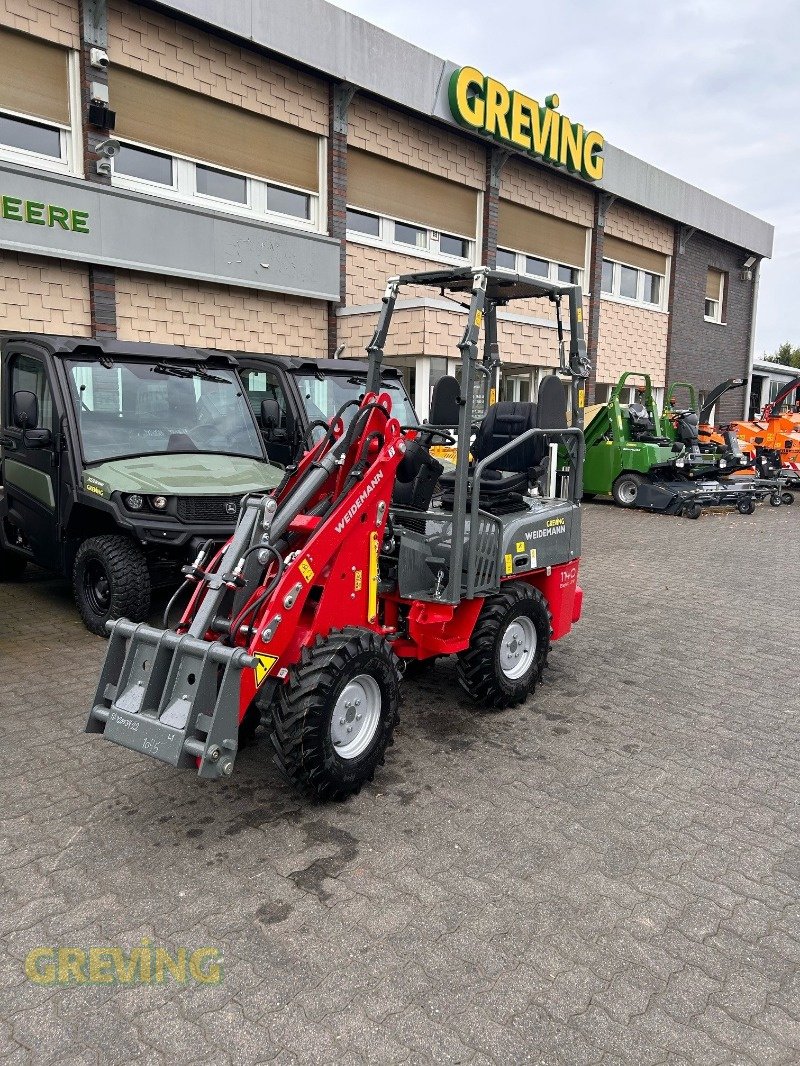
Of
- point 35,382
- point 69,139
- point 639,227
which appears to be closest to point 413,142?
point 69,139

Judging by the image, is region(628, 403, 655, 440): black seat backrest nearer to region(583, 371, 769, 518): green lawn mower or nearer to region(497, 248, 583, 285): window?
region(583, 371, 769, 518): green lawn mower

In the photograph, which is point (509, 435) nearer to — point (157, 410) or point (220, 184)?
point (157, 410)

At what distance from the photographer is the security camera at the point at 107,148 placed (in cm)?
1000

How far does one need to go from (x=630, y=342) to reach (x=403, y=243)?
808 cm

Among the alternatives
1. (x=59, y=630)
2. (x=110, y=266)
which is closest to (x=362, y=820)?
(x=59, y=630)

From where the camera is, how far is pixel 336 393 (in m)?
8.84

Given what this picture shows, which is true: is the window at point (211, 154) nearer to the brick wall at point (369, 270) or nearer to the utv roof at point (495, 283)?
the brick wall at point (369, 270)

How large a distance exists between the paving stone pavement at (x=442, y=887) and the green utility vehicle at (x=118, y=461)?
1.16 meters

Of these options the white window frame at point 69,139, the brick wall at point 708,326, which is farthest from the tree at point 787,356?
the white window frame at point 69,139

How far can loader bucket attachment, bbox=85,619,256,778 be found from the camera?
127 inches

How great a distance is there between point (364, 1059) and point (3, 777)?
2.49 metres

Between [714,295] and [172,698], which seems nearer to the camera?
[172,698]

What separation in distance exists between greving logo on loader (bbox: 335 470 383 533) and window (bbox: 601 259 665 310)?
1713 centimetres

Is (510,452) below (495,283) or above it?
below
